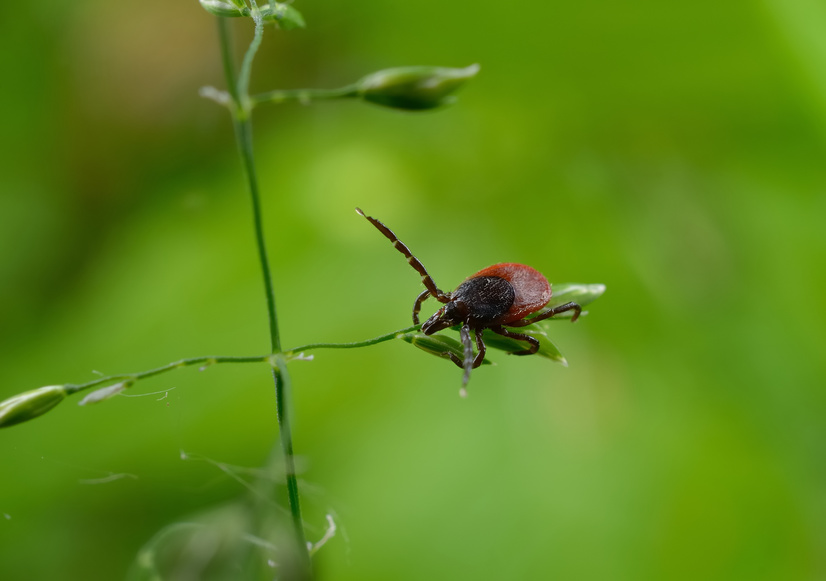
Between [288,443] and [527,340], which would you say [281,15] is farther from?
[527,340]

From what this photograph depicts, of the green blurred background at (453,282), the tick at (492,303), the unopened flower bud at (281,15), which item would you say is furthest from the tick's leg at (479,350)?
the green blurred background at (453,282)

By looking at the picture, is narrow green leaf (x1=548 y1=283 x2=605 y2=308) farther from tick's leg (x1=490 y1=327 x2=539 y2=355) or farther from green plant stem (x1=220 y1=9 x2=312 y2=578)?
green plant stem (x1=220 y1=9 x2=312 y2=578)

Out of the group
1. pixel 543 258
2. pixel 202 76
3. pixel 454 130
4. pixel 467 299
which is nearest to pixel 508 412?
pixel 543 258

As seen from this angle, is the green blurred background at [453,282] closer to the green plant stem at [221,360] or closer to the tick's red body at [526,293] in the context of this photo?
the tick's red body at [526,293]

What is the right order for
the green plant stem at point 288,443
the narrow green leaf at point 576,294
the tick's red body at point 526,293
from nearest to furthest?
the green plant stem at point 288,443, the narrow green leaf at point 576,294, the tick's red body at point 526,293

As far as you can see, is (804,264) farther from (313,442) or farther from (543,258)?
(313,442)

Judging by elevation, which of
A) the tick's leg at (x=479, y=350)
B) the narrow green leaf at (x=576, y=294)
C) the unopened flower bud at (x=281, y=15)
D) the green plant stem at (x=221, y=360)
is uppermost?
the unopened flower bud at (x=281, y=15)

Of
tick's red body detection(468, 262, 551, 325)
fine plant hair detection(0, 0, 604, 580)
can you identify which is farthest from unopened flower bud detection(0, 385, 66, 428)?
tick's red body detection(468, 262, 551, 325)
